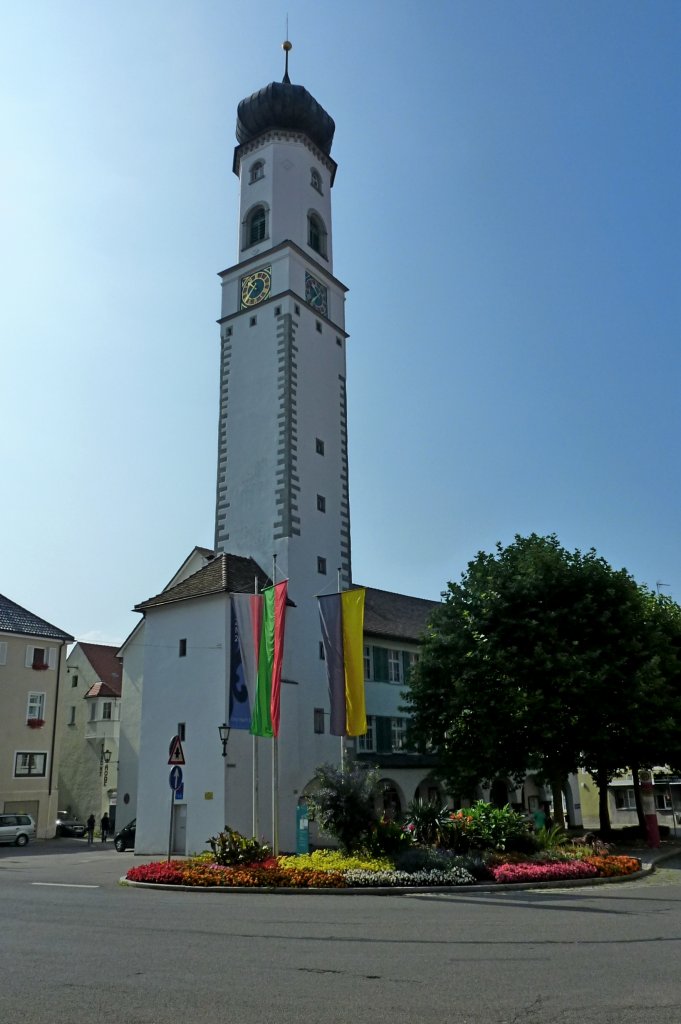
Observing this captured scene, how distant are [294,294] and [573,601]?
19352 millimetres

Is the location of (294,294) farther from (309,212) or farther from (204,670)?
(204,670)

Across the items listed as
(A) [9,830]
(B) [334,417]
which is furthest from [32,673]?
(B) [334,417]

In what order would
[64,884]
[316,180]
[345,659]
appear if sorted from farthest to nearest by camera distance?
1. [316,180]
2. [345,659]
3. [64,884]

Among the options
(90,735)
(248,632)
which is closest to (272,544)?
(248,632)

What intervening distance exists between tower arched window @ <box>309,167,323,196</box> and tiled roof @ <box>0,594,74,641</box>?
27.8 metres

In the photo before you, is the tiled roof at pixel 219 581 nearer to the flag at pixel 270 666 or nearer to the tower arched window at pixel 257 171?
the flag at pixel 270 666

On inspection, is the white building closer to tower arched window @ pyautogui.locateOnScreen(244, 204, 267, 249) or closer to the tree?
tower arched window @ pyautogui.locateOnScreen(244, 204, 267, 249)

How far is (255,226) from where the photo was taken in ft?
140

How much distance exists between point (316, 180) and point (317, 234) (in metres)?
3.14

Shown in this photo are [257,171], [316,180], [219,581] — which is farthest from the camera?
[316,180]

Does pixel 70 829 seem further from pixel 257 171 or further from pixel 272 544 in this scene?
pixel 257 171

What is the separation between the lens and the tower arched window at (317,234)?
42.9 meters

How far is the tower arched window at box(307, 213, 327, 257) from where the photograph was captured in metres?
42.9

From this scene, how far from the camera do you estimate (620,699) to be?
28250 millimetres
